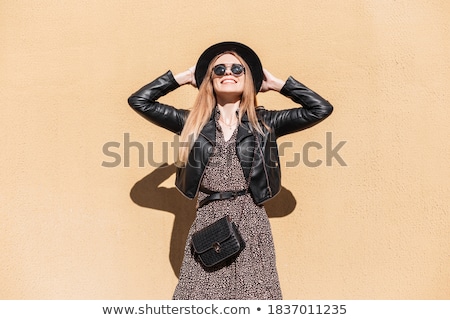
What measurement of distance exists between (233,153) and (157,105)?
0.51 metres

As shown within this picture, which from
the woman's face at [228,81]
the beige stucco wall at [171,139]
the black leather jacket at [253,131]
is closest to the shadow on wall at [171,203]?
the beige stucco wall at [171,139]

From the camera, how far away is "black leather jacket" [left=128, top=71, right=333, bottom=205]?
293 centimetres

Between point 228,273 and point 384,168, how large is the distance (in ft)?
4.33

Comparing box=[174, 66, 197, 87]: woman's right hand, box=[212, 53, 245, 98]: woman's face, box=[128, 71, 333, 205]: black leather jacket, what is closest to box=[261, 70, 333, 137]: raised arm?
box=[128, 71, 333, 205]: black leather jacket

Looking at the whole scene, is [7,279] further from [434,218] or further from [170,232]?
[434,218]

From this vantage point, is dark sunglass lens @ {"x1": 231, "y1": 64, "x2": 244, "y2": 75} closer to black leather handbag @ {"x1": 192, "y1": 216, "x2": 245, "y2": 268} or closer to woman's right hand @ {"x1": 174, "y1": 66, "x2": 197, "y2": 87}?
woman's right hand @ {"x1": 174, "y1": 66, "x2": 197, "y2": 87}

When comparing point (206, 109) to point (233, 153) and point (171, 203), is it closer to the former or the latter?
point (233, 153)

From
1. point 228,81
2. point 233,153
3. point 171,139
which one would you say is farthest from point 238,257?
point 171,139

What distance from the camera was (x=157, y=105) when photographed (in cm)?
304

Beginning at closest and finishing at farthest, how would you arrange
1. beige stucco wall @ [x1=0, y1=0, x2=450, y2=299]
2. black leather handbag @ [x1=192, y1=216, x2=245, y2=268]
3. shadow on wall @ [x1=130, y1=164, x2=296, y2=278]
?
black leather handbag @ [x1=192, y1=216, x2=245, y2=268] → beige stucco wall @ [x1=0, y1=0, x2=450, y2=299] → shadow on wall @ [x1=130, y1=164, x2=296, y2=278]

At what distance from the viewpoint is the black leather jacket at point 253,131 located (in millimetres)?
2934

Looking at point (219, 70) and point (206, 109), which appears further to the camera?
point (206, 109)

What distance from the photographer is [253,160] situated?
2.93m

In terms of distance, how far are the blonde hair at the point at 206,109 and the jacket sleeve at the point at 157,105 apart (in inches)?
3.0
